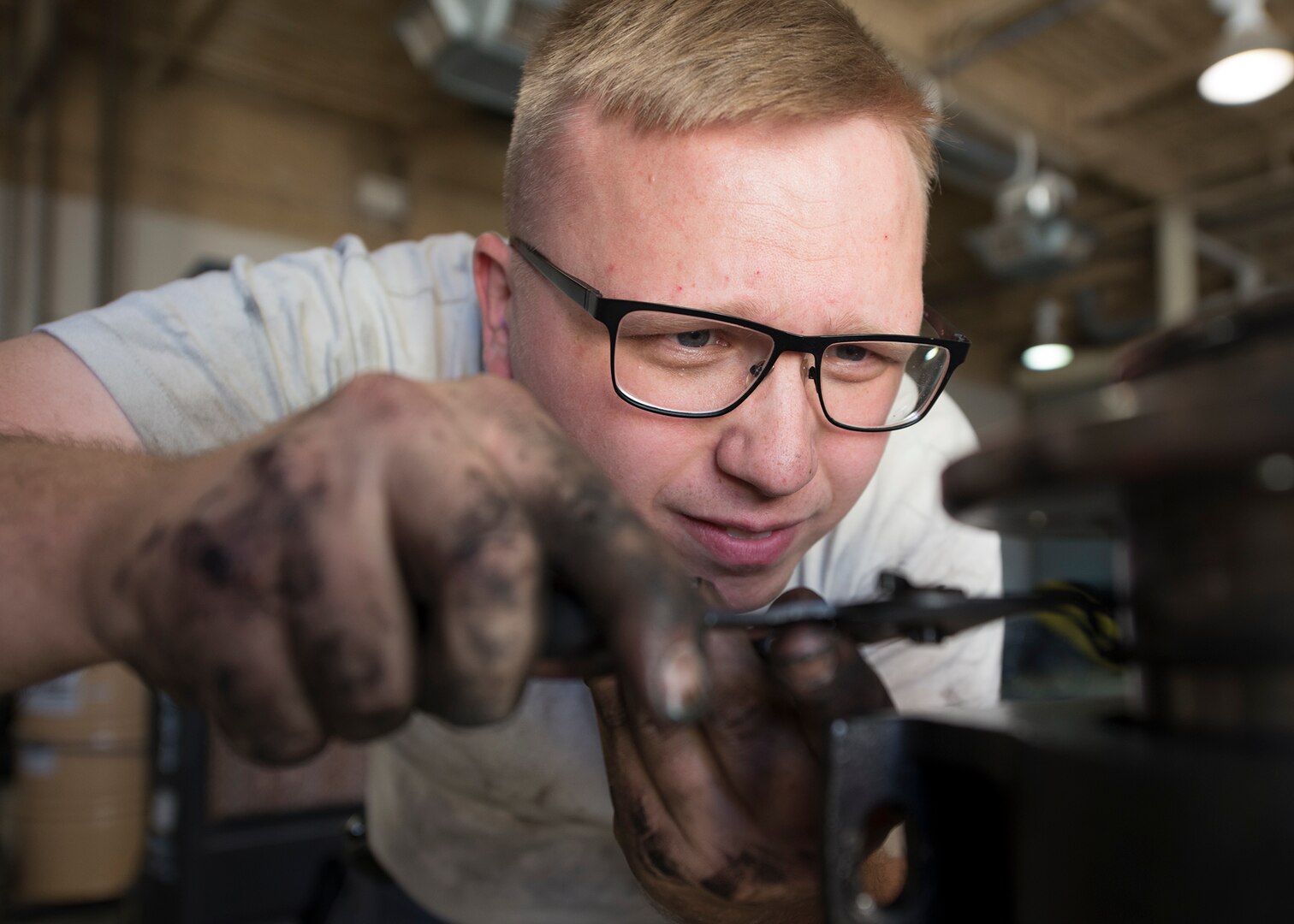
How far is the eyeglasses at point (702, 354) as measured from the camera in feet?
2.45

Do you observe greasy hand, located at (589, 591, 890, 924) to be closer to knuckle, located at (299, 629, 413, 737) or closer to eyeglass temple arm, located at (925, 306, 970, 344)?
knuckle, located at (299, 629, 413, 737)

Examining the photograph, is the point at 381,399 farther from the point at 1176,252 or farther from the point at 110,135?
the point at 1176,252

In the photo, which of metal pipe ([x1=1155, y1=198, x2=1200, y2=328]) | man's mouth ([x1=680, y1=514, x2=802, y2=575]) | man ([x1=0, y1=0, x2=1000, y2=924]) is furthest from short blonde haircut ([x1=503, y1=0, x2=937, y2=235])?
metal pipe ([x1=1155, y1=198, x2=1200, y2=328])

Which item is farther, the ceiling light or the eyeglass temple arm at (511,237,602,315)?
the ceiling light

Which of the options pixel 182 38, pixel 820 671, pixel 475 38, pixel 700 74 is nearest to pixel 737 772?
pixel 820 671

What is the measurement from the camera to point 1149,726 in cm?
40

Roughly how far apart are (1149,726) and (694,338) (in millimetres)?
467

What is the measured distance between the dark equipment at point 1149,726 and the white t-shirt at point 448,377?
0.61 m

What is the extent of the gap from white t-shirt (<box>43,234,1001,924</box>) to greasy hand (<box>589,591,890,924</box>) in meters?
0.35

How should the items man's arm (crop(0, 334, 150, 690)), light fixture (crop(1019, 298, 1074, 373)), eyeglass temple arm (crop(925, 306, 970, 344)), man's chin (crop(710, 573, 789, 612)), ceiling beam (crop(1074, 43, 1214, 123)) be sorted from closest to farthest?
1. man's arm (crop(0, 334, 150, 690))
2. man's chin (crop(710, 573, 789, 612))
3. eyeglass temple arm (crop(925, 306, 970, 344))
4. ceiling beam (crop(1074, 43, 1214, 123))
5. light fixture (crop(1019, 298, 1074, 373))

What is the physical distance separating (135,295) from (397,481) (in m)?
0.76

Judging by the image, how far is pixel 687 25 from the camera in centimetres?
83

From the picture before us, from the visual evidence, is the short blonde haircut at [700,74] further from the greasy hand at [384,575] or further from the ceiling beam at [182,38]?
the ceiling beam at [182,38]

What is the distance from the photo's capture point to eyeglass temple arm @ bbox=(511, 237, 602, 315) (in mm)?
774
